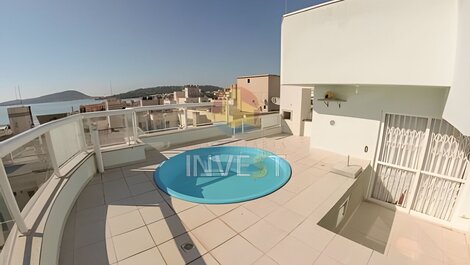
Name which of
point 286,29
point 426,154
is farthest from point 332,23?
point 426,154

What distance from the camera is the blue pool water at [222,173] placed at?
5176 millimetres

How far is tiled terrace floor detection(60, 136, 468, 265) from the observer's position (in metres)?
2.48

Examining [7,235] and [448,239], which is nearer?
[7,235]

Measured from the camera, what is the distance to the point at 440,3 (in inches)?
128

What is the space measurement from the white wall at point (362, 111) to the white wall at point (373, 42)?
1.14 metres

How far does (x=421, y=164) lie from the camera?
4.73 m

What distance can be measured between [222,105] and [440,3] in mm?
6999

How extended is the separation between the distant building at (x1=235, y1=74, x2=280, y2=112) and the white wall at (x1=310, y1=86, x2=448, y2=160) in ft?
31.6

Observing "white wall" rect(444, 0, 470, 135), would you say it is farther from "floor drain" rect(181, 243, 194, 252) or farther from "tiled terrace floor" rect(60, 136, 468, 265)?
"floor drain" rect(181, 243, 194, 252)

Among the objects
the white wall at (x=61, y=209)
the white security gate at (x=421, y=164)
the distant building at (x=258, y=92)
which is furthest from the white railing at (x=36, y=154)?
the distant building at (x=258, y=92)

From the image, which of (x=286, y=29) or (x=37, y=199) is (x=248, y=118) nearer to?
(x=286, y=29)

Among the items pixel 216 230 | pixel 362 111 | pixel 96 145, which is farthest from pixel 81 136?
pixel 362 111

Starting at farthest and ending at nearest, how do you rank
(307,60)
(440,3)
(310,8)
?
(307,60), (310,8), (440,3)

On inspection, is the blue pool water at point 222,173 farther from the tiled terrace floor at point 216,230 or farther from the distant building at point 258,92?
the distant building at point 258,92
